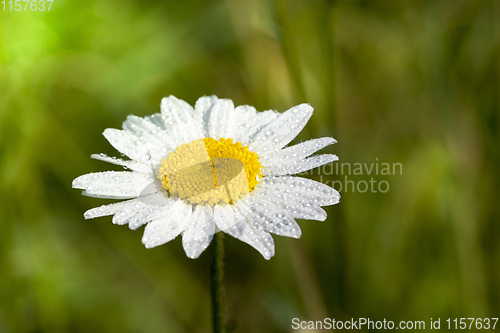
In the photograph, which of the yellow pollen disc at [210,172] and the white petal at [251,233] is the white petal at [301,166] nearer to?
the yellow pollen disc at [210,172]

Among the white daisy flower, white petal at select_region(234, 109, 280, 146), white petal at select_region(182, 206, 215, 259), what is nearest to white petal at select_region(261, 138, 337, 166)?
the white daisy flower

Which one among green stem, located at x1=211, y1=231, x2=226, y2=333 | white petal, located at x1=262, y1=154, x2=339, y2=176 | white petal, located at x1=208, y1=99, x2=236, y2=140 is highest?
white petal, located at x1=208, y1=99, x2=236, y2=140

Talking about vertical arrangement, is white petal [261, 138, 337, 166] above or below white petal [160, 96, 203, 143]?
below

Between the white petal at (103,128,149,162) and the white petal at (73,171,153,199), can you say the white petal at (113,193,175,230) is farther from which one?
the white petal at (103,128,149,162)

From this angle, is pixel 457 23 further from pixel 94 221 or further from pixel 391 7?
pixel 94 221

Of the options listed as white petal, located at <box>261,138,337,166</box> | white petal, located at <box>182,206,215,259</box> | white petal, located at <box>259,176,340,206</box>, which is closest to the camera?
white petal, located at <box>182,206,215,259</box>

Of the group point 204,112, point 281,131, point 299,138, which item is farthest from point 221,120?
point 299,138

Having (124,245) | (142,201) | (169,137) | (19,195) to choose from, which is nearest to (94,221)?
(124,245)
